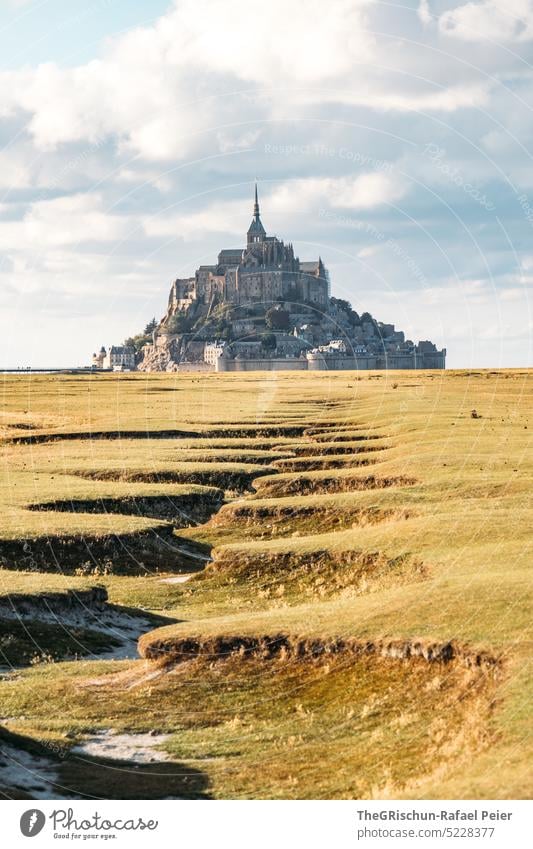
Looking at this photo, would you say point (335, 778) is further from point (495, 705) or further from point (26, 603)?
point (26, 603)

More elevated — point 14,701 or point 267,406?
point 267,406

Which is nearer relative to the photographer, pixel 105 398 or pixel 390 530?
pixel 390 530

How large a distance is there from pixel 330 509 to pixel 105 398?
3580 inches

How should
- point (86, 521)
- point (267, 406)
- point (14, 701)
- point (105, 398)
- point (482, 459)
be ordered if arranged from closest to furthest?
1. point (14, 701)
2. point (86, 521)
3. point (482, 459)
4. point (267, 406)
5. point (105, 398)

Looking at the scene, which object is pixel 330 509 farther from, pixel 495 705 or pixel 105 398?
pixel 105 398

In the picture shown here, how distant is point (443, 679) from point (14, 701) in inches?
352

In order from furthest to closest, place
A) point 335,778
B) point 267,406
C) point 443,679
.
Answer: point 267,406
point 443,679
point 335,778

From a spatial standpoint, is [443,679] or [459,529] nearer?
[443,679]

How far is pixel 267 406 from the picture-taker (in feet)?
372

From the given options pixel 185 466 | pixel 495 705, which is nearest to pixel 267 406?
pixel 185 466

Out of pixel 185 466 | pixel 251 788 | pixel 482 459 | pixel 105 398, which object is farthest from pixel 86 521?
pixel 105 398

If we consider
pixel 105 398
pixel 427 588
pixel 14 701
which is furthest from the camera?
pixel 105 398

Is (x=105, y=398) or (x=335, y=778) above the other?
(x=105, y=398)

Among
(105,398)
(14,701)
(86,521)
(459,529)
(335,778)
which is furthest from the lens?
(105,398)
